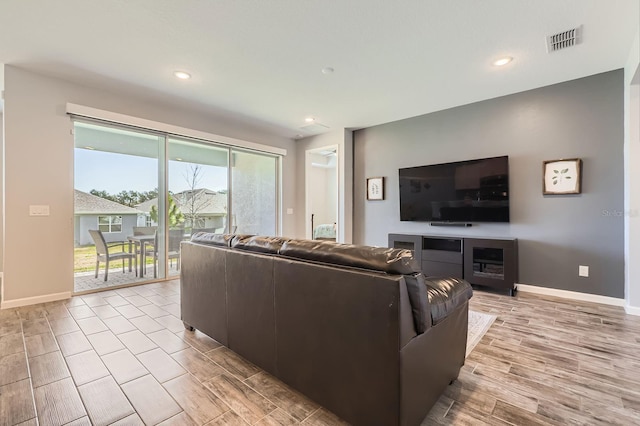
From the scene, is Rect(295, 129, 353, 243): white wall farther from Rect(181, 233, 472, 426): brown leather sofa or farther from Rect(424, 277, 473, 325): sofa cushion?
Rect(424, 277, 473, 325): sofa cushion

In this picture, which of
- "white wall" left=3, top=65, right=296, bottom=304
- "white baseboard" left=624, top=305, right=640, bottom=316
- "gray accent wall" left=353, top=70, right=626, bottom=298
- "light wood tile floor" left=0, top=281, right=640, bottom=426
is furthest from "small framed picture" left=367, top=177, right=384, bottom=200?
"white wall" left=3, top=65, right=296, bottom=304

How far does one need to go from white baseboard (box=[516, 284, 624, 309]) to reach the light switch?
593 centimetres

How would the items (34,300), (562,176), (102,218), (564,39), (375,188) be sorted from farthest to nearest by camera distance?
1. (375,188)
2. (102,218)
3. (562,176)
4. (34,300)
5. (564,39)

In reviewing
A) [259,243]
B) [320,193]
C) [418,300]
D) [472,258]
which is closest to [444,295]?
[418,300]

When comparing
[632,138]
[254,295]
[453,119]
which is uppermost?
[453,119]

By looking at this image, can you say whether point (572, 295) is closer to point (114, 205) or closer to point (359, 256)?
point (359, 256)

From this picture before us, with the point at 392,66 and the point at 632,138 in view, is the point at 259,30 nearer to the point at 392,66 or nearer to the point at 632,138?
the point at 392,66

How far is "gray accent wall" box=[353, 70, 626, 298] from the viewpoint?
10.6ft

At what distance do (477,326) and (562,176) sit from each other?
2.29 m

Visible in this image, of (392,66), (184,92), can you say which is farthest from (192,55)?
(392,66)

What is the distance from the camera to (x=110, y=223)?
12.8ft

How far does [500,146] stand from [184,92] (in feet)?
14.3

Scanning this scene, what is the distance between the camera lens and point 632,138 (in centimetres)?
290

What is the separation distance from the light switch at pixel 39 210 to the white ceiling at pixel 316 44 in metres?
1.55
